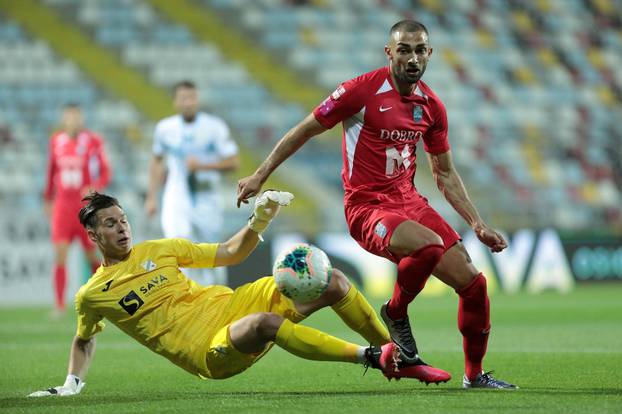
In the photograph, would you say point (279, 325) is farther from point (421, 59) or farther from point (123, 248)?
point (421, 59)

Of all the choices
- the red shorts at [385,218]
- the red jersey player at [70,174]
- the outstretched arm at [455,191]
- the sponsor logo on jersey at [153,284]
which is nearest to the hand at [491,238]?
the outstretched arm at [455,191]

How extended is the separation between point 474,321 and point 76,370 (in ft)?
7.01

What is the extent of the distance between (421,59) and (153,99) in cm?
1499

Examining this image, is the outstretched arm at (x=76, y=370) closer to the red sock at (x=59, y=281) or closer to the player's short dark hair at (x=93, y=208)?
the player's short dark hair at (x=93, y=208)

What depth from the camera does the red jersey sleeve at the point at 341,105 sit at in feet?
19.9

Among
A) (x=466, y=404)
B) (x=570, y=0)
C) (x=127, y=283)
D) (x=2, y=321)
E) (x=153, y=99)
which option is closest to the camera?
(x=466, y=404)

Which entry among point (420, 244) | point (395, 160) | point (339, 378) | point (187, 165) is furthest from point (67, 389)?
point (187, 165)

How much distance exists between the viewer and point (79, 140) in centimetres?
1304

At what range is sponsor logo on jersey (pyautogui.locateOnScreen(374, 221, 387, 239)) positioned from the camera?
231 inches

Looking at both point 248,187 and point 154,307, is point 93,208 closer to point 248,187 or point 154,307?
point 154,307

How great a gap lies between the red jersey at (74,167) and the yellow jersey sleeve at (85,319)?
716 cm

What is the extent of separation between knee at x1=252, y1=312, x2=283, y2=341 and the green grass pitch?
1.08 feet

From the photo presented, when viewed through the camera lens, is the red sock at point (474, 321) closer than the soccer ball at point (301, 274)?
No

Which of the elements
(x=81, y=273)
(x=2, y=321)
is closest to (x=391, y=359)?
(x=2, y=321)
